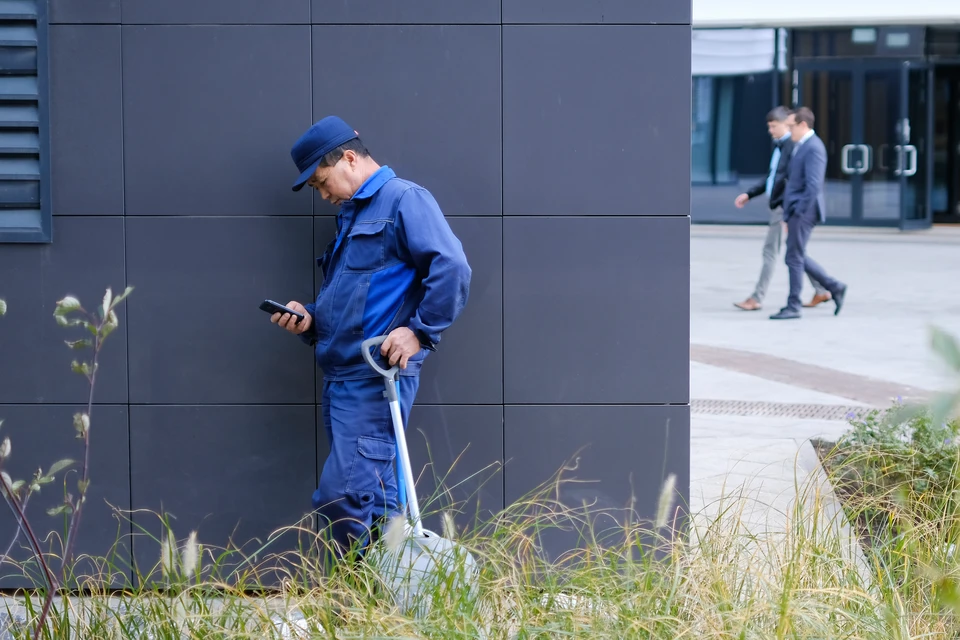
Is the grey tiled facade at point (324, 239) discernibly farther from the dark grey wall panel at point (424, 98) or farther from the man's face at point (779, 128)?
the man's face at point (779, 128)

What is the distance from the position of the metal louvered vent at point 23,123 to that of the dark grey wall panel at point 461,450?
1.68 metres

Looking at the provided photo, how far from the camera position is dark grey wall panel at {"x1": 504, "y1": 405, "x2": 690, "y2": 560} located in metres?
4.68

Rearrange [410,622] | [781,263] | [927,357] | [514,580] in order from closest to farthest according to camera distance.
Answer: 1. [927,357]
2. [410,622]
3. [514,580]
4. [781,263]

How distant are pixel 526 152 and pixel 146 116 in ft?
4.92

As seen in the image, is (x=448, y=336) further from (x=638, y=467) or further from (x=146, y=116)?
(x=146, y=116)

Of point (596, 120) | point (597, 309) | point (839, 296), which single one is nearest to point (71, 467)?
point (597, 309)

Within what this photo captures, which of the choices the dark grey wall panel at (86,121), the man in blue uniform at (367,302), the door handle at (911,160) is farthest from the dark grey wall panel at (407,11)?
the door handle at (911,160)

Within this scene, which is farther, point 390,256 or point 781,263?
point 781,263

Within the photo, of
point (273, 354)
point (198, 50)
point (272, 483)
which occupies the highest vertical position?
point (198, 50)

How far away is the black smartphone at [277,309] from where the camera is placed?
4.03 meters

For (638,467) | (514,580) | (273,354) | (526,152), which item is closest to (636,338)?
(638,467)

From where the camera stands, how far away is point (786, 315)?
1207 cm

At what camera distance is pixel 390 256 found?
4.11m

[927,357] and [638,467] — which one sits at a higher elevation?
[927,357]
